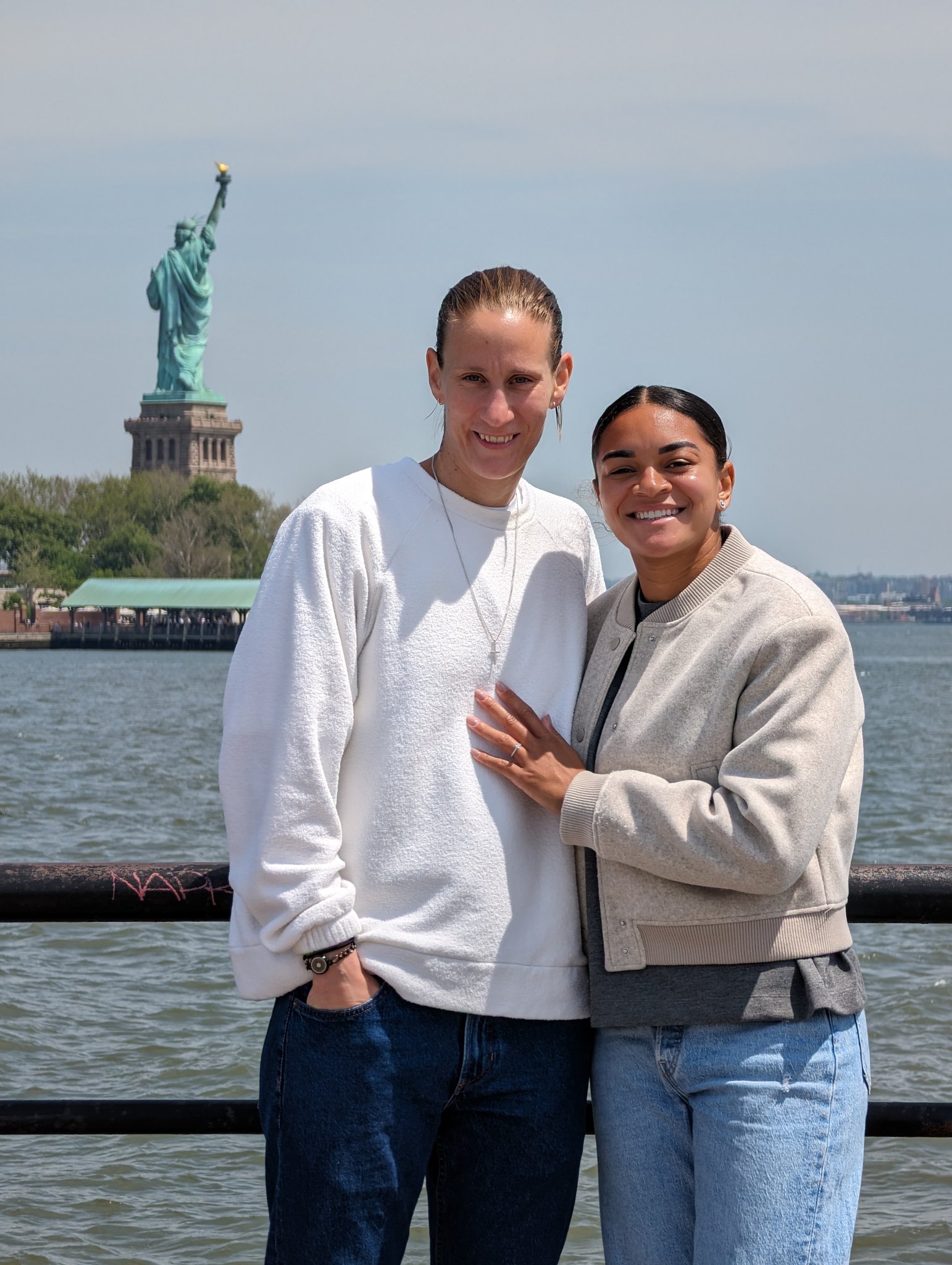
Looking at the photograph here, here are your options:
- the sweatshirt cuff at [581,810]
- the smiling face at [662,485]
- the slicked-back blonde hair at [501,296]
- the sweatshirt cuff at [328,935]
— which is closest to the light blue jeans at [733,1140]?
the sweatshirt cuff at [581,810]

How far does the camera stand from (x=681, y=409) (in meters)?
2.23

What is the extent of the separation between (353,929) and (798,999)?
0.60 meters

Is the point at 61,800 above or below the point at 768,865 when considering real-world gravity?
below

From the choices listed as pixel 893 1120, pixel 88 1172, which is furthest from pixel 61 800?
pixel 893 1120

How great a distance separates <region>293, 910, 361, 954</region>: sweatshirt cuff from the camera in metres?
2.07

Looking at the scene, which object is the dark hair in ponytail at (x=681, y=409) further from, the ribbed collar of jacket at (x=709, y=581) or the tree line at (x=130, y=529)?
the tree line at (x=130, y=529)

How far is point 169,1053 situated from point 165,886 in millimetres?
6681

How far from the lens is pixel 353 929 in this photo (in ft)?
6.85

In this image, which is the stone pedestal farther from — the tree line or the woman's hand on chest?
the woman's hand on chest

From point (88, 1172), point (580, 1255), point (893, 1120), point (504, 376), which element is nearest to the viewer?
point (504, 376)

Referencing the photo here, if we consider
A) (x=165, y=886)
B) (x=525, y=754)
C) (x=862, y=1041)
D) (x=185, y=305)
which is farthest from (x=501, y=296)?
(x=185, y=305)

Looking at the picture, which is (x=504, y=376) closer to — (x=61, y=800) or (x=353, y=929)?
(x=353, y=929)

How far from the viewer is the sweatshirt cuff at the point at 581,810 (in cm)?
214

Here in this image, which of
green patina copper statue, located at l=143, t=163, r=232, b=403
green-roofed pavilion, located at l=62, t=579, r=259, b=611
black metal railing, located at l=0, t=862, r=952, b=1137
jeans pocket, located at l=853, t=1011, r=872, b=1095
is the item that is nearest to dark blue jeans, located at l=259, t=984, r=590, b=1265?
black metal railing, located at l=0, t=862, r=952, b=1137
